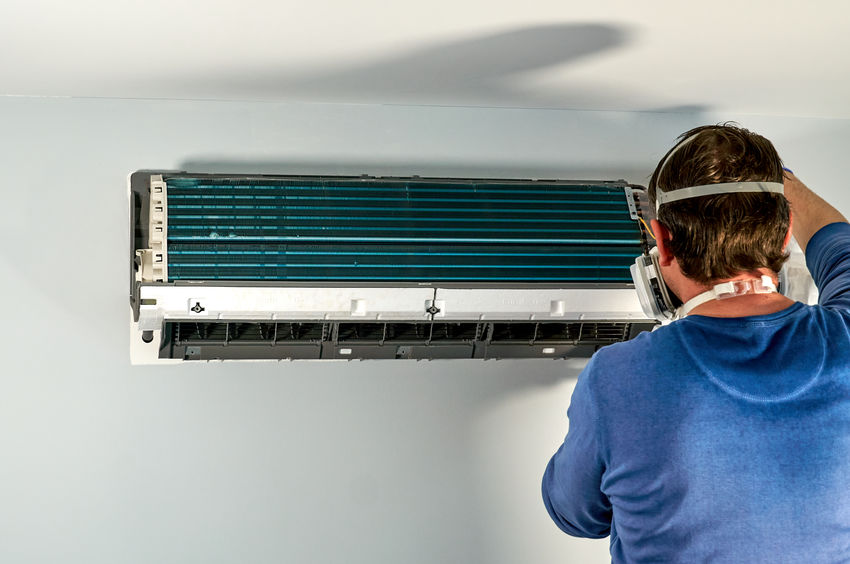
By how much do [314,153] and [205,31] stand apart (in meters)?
0.64

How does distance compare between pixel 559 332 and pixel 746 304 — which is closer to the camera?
pixel 746 304

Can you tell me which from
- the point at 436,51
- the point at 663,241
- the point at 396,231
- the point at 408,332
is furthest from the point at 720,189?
the point at 408,332

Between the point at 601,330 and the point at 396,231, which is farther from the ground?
the point at 396,231

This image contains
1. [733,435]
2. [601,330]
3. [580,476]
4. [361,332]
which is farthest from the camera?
→ [601,330]

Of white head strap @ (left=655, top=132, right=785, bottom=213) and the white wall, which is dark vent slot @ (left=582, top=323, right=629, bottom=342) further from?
white head strap @ (left=655, top=132, right=785, bottom=213)

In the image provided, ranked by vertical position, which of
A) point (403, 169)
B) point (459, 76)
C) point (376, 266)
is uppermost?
point (459, 76)

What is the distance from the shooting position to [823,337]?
1.14 m

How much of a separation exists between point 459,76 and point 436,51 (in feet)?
0.74

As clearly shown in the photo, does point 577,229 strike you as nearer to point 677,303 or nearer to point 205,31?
point 677,303

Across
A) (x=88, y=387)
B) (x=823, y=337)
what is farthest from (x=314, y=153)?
(x=823, y=337)

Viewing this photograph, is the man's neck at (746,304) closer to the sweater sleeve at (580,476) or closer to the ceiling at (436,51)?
the sweater sleeve at (580,476)

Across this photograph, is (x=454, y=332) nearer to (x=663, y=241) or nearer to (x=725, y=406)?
(x=663, y=241)

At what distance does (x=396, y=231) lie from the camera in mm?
2121

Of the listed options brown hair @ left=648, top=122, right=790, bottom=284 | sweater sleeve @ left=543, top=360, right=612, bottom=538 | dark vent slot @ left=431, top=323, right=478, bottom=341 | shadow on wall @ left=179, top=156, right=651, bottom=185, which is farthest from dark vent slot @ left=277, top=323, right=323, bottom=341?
brown hair @ left=648, top=122, right=790, bottom=284
